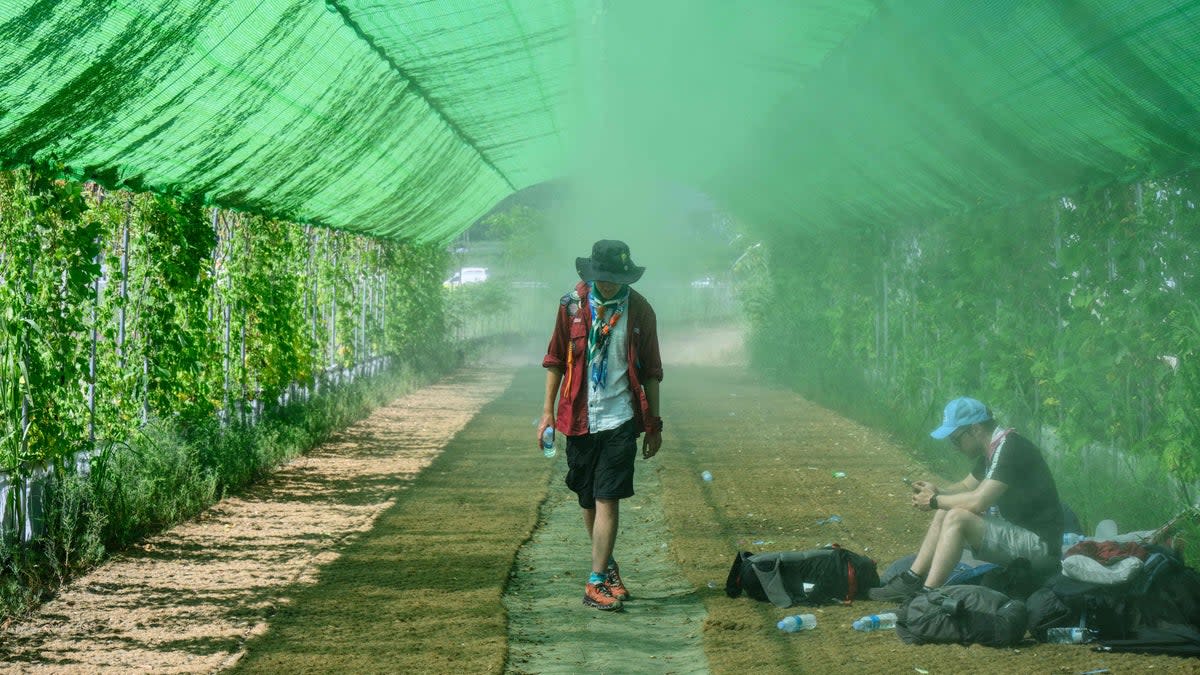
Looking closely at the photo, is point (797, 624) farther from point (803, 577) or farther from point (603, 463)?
point (603, 463)

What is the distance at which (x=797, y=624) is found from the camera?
234 inches

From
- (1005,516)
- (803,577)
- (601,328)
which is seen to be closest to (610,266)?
(601,328)

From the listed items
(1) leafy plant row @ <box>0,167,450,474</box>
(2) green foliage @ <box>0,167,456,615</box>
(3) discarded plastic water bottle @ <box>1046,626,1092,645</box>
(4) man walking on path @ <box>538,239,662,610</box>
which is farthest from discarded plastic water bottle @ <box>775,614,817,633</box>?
(1) leafy plant row @ <box>0,167,450,474</box>

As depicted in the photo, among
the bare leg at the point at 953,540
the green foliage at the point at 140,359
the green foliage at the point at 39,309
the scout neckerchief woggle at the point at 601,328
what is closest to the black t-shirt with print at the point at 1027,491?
the bare leg at the point at 953,540

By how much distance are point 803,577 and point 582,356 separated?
55.7 inches

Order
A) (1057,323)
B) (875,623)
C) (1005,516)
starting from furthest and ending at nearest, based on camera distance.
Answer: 1. (1057,323)
2. (1005,516)
3. (875,623)

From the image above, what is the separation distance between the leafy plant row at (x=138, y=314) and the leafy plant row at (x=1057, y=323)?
18.8ft

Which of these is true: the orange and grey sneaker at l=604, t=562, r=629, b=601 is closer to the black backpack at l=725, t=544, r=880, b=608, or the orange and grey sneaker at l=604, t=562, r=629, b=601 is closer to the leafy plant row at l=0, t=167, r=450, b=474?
the black backpack at l=725, t=544, r=880, b=608

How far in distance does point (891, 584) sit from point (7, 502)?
13.5 feet

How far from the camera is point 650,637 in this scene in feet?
19.5

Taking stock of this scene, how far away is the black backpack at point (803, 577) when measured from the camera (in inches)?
253

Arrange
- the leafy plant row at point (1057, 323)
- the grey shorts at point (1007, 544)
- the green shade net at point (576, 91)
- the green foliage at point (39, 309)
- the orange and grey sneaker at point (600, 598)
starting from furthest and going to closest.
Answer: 1. the leafy plant row at point (1057, 323)
2. the green shade net at point (576, 91)
3. the green foliage at point (39, 309)
4. the orange and grey sneaker at point (600, 598)
5. the grey shorts at point (1007, 544)

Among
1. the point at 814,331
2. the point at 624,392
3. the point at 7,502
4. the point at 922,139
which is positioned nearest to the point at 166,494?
the point at 7,502

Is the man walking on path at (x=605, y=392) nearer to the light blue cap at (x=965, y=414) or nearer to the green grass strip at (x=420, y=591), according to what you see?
the green grass strip at (x=420, y=591)
